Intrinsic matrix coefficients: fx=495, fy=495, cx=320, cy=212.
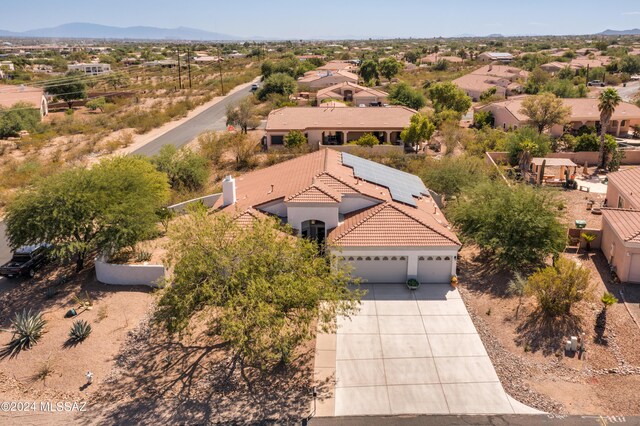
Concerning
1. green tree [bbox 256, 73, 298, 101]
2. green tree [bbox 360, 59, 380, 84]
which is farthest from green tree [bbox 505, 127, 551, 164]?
green tree [bbox 360, 59, 380, 84]

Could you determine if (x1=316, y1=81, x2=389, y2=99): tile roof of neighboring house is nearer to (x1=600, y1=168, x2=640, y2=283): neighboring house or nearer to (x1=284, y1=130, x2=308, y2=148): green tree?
(x1=284, y1=130, x2=308, y2=148): green tree

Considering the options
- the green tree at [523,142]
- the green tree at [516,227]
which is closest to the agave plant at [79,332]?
the green tree at [516,227]

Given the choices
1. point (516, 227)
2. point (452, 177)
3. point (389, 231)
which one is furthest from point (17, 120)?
point (516, 227)

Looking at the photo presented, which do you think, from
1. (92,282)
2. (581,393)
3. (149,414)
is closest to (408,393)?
(581,393)

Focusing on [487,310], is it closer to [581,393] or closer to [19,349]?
[581,393]

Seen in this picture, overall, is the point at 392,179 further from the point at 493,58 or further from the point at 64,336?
the point at 493,58
